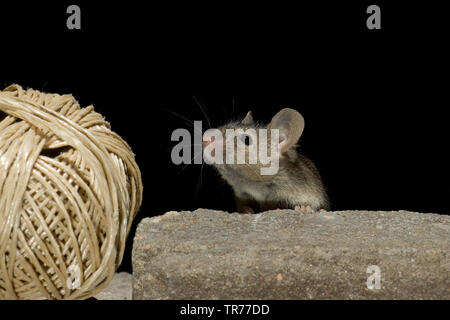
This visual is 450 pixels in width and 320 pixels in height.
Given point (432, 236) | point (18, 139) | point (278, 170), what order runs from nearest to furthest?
point (18, 139)
point (432, 236)
point (278, 170)

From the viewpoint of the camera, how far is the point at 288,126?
5.07 meters

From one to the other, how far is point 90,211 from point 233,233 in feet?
2.96

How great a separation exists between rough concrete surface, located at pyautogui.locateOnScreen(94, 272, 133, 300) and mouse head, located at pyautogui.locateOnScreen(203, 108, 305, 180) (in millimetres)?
1131

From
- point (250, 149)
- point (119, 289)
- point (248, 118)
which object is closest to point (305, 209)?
point (250, 149)

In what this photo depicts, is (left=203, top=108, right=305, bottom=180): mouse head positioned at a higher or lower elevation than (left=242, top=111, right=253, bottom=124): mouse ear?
lower

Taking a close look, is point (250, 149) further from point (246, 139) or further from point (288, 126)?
point (288, 126)

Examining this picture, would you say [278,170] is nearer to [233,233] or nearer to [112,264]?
[233,233]

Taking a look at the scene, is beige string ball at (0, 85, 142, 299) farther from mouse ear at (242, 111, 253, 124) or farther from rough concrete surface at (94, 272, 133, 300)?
mouse ear at (242, 111, 253, 124)

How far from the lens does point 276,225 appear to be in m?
4.39

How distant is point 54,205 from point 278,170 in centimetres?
193

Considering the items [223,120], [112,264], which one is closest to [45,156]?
[112,264]

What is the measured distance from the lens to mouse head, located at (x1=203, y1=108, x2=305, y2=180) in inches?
201

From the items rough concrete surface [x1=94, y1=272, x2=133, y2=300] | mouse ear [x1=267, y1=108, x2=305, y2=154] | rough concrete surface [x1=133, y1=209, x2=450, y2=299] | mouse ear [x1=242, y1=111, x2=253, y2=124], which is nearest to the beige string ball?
rough concrete surface [x1=133, y1=209, x2=450, y2=299]

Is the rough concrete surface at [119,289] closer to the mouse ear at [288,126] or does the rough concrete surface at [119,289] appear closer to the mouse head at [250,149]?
the mouse head at [250,149]
